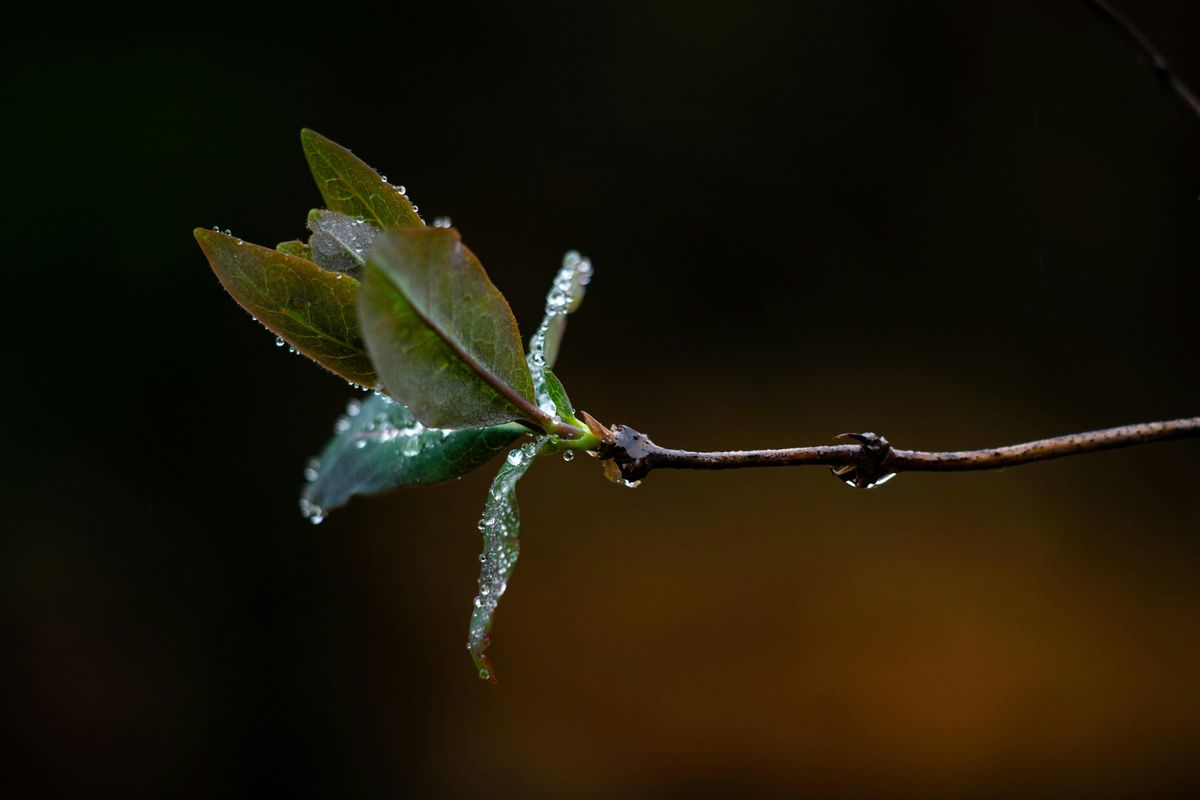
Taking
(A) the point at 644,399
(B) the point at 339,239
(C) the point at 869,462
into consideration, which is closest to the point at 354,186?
(B) the point at 339,239

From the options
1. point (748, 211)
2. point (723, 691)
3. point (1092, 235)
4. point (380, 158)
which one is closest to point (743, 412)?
point (748, 211)

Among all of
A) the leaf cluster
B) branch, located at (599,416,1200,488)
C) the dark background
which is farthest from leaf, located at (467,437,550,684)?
the dark background

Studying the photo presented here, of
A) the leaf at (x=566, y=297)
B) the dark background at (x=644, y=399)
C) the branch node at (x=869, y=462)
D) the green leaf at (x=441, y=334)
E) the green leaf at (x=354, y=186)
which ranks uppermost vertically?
the dark background at (x=644, y=399)

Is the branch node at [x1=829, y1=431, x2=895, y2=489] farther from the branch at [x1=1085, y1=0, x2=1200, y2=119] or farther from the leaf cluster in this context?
the branch at [x1=1085, y1=0, x2=1200, y2=119]

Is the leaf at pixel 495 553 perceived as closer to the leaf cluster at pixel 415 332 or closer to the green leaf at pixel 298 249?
the leaf cluster at pixel 415 332

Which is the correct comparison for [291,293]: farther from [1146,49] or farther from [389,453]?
[1146,49]

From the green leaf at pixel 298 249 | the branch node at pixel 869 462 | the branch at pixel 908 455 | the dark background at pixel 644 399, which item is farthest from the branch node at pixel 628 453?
the dark background at pixel 644 399
